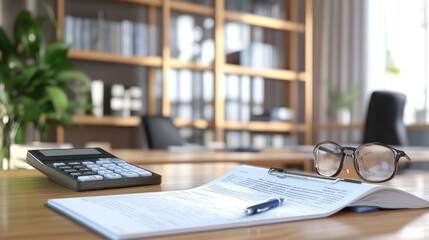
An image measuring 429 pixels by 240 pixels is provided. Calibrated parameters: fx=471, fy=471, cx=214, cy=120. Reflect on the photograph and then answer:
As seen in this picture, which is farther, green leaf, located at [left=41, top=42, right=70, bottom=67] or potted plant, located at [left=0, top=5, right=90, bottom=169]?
green leaf, located at [left=41, top=42, right=70, bottom=67]

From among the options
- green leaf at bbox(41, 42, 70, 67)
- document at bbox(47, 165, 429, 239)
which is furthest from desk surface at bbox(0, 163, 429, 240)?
green leaf at bbox(41, 42, 70, 67)

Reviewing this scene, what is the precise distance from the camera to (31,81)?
8.98 ft

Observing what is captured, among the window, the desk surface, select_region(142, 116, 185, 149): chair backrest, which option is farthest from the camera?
the window

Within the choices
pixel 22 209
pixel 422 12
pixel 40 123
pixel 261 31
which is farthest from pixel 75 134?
pixel 22 209

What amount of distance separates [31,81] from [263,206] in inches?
98.4

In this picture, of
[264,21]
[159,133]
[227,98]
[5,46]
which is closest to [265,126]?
[227,98]

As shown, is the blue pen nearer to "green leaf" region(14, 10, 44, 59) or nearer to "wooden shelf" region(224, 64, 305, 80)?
"green leaf" region(14, 10, 44, 59)

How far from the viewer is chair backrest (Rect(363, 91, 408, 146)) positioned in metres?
3.06

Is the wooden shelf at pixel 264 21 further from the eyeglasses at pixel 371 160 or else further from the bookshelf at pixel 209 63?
the eyeglasses at pixel 371 160

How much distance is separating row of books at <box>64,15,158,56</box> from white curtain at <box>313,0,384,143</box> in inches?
69.5

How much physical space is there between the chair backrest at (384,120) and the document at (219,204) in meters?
2.54

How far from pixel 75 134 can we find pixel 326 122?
93.7 inches

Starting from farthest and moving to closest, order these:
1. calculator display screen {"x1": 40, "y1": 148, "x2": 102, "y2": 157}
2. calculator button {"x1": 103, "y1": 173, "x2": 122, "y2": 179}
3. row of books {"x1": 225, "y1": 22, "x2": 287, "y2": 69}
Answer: row of books {"x1": 225, "y1": 22, "x2": 287, "y2": 69} < calculator display screen {"x1": 40, "y1": 148, "x2": 102, "y2": 157} < calculator button {"x1": 103, "y1": 173, "x2": 122, "y2": 179}

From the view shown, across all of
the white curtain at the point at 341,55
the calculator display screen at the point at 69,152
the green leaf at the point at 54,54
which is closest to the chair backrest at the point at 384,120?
the white curtain at the point at 341,55
